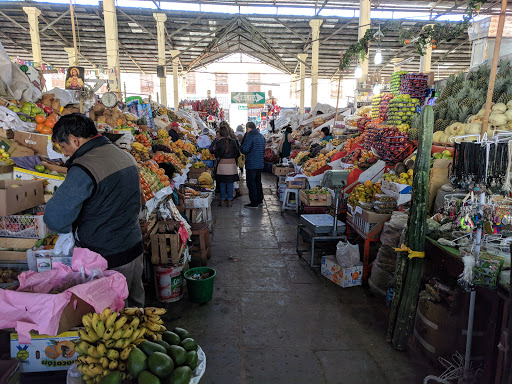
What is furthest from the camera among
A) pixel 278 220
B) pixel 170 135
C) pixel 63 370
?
pixel 170 135

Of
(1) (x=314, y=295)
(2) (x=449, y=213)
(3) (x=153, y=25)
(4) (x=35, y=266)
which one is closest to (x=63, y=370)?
(4) (x=35, y=266)

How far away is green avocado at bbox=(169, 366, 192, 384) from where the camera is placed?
1.57m

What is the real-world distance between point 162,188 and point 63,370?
2794mm

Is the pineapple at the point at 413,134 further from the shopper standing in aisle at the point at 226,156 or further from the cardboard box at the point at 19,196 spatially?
the cardboard box at the point at 19,196

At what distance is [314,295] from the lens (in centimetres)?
387

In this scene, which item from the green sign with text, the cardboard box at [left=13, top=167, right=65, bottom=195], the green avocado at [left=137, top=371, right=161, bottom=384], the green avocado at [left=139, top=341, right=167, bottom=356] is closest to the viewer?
the green avocado at [left=137, top=371, right=161, bottom=384]

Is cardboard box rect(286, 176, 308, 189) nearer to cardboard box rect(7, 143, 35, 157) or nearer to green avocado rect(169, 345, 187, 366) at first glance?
cardboard box rect(7, 143, 35, 157)

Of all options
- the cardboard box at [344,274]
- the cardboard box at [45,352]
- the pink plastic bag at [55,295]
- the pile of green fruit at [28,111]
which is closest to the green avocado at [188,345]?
the pink plastic bag at [55,295]

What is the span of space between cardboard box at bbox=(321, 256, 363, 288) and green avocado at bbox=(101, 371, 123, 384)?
2.93 meters

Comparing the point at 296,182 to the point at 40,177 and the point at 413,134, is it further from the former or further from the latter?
A: the point at 40,177

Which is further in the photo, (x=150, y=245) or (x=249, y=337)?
(x=150, y=245)

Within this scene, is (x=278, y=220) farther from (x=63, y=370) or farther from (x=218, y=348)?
(x=63, y=370)

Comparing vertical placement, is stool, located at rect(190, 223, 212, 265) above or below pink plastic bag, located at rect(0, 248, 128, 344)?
below

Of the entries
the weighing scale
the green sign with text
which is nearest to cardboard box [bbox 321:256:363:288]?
the weighing scale
